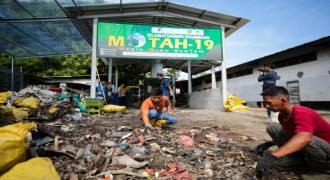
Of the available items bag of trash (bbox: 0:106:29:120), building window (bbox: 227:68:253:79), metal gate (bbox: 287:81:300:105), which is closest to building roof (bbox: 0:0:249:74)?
bag of trash (bbox: 0:106:29:120)

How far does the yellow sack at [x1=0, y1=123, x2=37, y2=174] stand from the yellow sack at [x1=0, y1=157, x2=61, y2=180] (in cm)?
12

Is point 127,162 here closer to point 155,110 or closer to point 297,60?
point 155,110

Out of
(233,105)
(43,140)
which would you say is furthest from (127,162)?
(233,105)

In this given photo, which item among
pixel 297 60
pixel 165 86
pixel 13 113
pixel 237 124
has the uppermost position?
pixel 297 60

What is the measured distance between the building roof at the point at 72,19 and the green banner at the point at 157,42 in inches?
39.9

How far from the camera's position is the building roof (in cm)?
669

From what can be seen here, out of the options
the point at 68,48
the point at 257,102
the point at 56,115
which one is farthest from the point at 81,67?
the point at 257,102

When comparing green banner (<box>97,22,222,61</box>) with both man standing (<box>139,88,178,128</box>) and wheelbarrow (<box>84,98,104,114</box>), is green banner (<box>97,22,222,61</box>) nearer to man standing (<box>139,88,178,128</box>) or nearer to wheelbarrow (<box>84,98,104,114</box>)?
wheelbarrow (<box>84,98,104,114</box>)

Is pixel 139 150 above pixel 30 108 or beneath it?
beneath

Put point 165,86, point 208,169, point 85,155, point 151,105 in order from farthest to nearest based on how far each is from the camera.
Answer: point 165,86 < point 151,105 < point 85,155 < point 208,169

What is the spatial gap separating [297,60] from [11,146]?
14086 millimetres

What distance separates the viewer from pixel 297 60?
1066cm

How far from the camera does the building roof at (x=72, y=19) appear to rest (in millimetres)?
6688

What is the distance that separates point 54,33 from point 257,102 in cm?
1536
